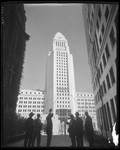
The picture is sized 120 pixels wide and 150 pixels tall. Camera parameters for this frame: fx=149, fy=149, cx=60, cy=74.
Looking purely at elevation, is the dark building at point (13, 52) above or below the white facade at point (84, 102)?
above

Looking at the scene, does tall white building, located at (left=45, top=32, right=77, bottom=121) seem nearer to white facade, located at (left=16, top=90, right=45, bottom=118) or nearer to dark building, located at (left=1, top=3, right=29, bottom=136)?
white facade, located at (left=16, top=90, right=45, bottom=118)

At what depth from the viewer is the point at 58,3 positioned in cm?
519

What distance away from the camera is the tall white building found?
86.9 m

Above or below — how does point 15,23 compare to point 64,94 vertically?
above

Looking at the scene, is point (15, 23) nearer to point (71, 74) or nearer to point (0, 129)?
point (0, 129)

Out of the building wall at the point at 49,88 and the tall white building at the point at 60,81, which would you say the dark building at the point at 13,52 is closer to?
the tall white building at the point at 60,81

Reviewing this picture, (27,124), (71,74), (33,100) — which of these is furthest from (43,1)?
(71,74)

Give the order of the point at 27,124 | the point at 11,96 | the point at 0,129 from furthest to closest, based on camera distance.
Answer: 1. the point at 11,96
2. the point at 27,124
3. the point at 0,129

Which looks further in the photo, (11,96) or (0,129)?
(11,96)

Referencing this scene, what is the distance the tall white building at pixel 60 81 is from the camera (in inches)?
3423

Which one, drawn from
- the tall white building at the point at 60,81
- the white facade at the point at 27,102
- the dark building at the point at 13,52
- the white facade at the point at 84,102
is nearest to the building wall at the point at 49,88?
the tall white building at the point at 60,81

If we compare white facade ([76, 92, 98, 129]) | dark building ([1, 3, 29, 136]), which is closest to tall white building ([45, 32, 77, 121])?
white facade ([76, 92, 98, 129])

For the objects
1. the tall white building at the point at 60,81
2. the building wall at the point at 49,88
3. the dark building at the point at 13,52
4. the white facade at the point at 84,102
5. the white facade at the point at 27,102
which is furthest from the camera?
the white facade at the point at 84,102

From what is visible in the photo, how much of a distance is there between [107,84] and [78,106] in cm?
7986
